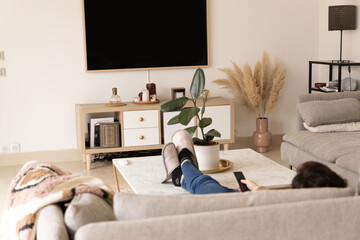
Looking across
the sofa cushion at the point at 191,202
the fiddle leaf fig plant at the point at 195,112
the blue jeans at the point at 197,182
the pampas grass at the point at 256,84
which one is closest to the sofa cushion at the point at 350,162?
the fiddle leaf fig plant at the point at 195,112

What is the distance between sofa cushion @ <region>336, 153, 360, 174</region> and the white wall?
241cm

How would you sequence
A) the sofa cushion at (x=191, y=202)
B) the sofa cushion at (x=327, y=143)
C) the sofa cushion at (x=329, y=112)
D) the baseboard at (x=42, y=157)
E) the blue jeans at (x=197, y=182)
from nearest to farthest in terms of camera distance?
the sofa cushion at (x=191, y=202)
the blue jeans at (x=197, y=182)
the sofa cushion at (x=327, y=143)
the sofa cushion at (x=329, y=112)
the baseboard at (x=42, y=157)

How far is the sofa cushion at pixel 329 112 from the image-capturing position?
13.8ft

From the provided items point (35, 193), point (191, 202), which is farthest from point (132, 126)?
point (191, 202)

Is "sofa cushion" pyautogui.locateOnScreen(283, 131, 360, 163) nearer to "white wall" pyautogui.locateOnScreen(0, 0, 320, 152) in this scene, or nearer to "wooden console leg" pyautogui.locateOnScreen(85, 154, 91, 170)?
"white wall" pyautogui.locateOnScreen(0, 0, 320, 152)

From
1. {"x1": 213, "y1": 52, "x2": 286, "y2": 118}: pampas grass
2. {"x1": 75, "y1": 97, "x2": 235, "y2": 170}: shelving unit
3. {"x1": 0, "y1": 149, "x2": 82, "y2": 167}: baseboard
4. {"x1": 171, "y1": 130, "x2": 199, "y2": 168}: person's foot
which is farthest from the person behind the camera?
{"x1": 213, "y1": 52, "x2": 286, "y2": 118}: pampas grass

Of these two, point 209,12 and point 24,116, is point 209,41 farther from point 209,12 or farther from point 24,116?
point 24,116

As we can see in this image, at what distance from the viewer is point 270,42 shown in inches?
232

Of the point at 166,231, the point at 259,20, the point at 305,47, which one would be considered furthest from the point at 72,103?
the point at 166,231

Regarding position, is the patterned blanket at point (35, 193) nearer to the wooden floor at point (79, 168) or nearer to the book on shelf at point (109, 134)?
the wooden floor at point (79, 168)

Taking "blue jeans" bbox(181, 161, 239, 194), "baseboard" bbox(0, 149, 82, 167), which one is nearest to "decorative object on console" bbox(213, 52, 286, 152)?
"baseboard" bbox(0, 149, 82, 167)

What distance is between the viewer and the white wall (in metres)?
5.23

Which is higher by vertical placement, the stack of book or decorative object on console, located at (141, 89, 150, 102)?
decorative object on console, located at (141, 89, 150, 102)

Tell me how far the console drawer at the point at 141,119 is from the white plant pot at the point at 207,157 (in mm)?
1893
